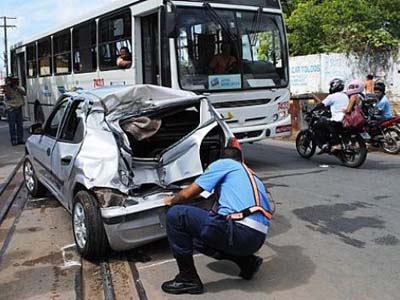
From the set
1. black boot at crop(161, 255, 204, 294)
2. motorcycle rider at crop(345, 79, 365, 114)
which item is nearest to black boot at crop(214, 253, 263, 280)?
black boot at crop(161, 255, 204, 294)

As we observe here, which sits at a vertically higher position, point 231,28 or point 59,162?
point 231,28

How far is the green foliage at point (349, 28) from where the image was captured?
840 inches

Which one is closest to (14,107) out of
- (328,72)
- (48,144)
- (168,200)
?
(48,144)

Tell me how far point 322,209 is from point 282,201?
633 millimetres

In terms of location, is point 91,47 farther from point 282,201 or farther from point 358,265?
point 358,265

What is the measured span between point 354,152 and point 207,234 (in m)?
6.15

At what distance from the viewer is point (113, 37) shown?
10461 mm

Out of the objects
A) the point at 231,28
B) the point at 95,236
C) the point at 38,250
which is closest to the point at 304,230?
the point at 95,236

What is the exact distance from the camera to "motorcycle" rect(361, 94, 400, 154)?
1078cm

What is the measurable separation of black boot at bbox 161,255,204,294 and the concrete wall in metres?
17.2

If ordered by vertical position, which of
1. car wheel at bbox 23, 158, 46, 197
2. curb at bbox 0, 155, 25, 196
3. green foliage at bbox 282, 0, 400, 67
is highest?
green foliage at bbox 282, 0, 400, 67

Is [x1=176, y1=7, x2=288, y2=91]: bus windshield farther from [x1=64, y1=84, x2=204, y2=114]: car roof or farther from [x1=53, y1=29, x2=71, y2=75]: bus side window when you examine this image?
[x1=53, y1=29, x2=71, y2=75]: bus side window

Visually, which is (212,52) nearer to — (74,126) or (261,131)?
(261,131)

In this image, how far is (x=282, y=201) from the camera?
23.3 ft
